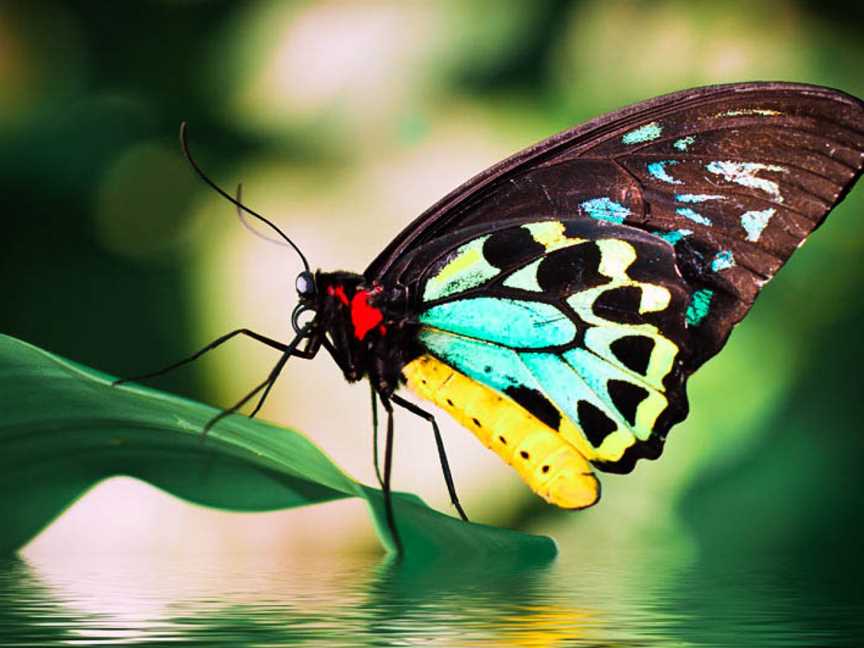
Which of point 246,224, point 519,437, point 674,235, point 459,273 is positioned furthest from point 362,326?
point 246,224

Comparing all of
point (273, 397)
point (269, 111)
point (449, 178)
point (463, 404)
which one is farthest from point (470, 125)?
point (463, 404)

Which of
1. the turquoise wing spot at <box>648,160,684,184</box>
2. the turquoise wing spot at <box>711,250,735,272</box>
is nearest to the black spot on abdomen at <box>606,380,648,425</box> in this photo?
the turquoise wing spot at <box>711,250,735,272</box>

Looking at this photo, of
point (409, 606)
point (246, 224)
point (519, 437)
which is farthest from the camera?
point (246, 224)

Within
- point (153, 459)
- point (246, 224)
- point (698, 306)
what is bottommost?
point (153, 459)

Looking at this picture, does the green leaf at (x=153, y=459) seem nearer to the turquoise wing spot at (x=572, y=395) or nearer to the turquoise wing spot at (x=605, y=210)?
the turquoise wing spot at (x=572, y=395)

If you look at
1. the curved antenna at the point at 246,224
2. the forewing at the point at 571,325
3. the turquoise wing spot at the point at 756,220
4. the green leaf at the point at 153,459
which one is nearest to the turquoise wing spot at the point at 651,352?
the forewing at the point at 571,325

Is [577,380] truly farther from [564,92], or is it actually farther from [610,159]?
[564,92]

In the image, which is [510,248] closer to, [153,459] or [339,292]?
[339,292]

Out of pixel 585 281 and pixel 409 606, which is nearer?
pixel 409 606
